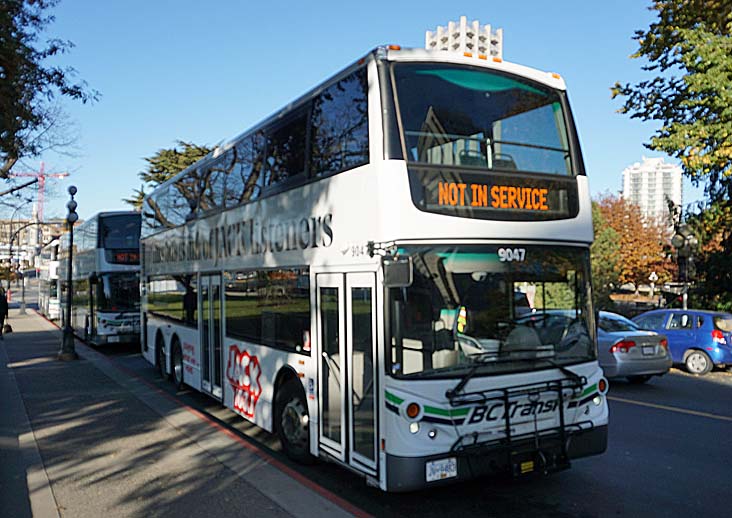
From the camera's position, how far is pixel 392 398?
5.89 m

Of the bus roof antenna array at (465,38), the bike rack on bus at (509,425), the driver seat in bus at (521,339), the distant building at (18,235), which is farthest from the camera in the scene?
the distant building at (18,235)

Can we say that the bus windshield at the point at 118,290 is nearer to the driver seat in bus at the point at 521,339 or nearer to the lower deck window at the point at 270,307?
the lower deck window at the point at 270,307

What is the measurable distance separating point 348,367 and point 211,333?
4.88 m

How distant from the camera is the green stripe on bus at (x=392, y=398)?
19.1 feet

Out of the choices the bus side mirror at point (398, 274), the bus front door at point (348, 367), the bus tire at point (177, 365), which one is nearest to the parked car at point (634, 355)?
the bus front door at point (348, 367)

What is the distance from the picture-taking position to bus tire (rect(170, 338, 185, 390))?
13.0 meters

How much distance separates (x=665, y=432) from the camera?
943 cm

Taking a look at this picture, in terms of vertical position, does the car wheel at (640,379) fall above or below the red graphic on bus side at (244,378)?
below

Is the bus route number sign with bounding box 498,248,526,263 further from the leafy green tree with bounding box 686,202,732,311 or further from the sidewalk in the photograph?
the leafy green tree with bounding box 686,202,732,311

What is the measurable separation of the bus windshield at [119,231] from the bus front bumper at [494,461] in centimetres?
1660

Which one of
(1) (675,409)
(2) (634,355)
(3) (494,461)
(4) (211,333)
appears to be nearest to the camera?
(3) (494,461)

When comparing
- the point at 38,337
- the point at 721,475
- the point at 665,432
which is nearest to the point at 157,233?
the point at 665,432

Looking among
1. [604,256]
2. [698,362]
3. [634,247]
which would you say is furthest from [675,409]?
[634,247]

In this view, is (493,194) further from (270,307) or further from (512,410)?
(270,307)
